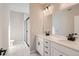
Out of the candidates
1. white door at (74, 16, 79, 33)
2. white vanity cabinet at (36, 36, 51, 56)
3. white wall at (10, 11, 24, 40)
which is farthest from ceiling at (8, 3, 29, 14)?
white door at (74, 16, 79, 33)

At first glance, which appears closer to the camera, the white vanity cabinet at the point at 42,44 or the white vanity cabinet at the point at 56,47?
the white vanity cabinet at the point at 56,47

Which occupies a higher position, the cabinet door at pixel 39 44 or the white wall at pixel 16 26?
the white wall at pixel 16 26

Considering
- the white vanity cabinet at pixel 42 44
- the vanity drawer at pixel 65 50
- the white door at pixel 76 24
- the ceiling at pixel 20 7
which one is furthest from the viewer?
the white vanity cabinet at pixel 42 44

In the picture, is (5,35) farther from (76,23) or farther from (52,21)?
(76,23)

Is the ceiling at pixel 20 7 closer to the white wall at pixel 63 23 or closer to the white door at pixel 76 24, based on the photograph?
the white wall at pixel 63 23

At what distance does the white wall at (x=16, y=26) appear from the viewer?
8.41ft

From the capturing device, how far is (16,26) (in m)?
2.61

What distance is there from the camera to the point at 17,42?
2.65 m

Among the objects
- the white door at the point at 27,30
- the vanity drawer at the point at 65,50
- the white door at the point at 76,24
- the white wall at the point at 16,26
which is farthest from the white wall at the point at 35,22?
the white door at the point at 76,24

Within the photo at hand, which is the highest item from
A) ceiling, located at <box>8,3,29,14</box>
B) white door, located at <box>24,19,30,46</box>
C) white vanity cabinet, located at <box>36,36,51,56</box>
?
ceiling, located at <box>8,3,29,14</box>

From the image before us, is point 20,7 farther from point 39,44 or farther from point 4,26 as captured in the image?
point 39,44

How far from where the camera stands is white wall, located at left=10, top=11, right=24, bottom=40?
2.56 metres

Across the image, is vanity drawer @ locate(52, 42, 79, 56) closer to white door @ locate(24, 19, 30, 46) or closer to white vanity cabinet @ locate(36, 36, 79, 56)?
white vanity cabinet @ locate(36, 36, 79, 56)

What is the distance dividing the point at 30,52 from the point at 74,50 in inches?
42.2
